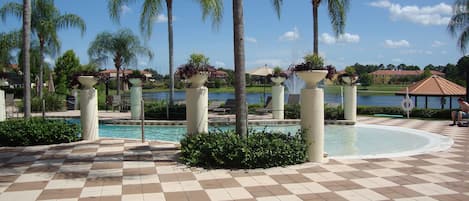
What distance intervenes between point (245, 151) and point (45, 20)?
790 inches

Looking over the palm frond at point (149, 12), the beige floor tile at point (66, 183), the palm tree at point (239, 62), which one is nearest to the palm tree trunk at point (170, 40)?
the palm frond at point (149, 12)

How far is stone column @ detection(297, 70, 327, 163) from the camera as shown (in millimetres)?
7559

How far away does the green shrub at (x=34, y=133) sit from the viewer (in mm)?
9664

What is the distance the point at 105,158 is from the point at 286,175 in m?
3.71

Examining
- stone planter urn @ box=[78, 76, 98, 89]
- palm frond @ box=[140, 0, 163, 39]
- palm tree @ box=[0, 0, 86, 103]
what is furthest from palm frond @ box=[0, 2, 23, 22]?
stone planter urn @ box=[78, 76, 98, 89]

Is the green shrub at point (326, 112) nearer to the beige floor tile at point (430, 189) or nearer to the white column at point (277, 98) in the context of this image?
the white column at point (277, 98)

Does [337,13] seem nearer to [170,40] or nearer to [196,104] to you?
[170,40]

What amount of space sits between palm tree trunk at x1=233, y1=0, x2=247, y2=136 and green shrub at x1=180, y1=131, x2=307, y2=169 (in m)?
0.37

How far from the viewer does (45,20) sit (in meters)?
23.0

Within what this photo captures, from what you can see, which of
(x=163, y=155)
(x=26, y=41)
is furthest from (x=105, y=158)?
(x=26, y=41)

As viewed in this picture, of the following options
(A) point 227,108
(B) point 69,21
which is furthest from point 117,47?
(A) point 227,108

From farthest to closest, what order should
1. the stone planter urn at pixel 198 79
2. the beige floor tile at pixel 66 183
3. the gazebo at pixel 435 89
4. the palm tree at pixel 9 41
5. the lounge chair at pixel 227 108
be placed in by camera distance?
the palm tree at pixel 9 41, the lounge chair at pixel 227 108, the gazebo at pixel 435 89, the stone planter urn at pixel 198 79, the beige floor tile at pixel 66 183

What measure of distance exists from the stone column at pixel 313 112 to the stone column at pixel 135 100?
1020 centimetres

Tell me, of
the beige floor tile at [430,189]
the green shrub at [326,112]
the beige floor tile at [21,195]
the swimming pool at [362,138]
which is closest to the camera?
the beige floor tile at [21,195]
